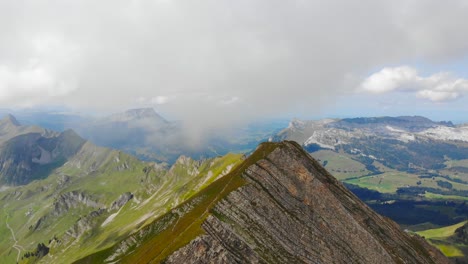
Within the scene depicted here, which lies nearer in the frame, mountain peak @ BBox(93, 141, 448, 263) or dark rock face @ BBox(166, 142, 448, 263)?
mountain peak @ BBox(93, 141, 448, 263)

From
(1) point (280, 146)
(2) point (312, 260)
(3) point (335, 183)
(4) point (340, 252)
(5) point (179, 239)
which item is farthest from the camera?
(3) point (335, 183)

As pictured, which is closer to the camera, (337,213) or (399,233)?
(337,213)

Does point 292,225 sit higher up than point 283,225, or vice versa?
point 283,225

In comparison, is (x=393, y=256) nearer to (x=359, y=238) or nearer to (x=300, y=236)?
(x=359, y=238)

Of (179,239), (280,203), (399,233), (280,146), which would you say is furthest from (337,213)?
(179,239)

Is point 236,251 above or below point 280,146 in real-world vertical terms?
below

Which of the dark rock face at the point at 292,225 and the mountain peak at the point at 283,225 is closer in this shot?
the mountain peak at the point at 283,225

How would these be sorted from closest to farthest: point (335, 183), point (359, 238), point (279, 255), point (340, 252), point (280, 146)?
point (279, 255) < point (340, 252) < point (359, 238) < point (280, 146) < point (335, 183)

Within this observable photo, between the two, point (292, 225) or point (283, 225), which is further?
point (292, 225)
